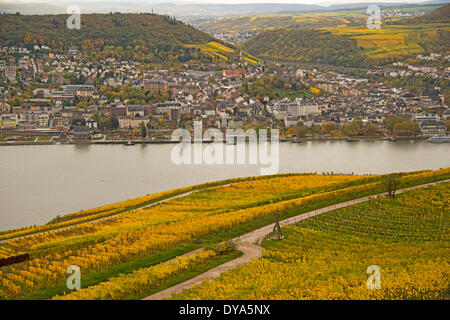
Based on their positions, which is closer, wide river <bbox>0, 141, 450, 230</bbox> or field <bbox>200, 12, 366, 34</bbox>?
wide river <bbox>0, 141, 450, 230</bbox>

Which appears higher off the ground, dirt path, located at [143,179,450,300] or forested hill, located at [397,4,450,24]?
forested hill, located at [397,4,450,24]

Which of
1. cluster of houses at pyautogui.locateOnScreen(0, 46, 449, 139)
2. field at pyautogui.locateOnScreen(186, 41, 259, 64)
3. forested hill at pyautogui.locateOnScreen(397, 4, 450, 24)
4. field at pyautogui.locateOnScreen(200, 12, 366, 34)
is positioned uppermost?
field at pyautogui.locateOnScreen(200, 12, 366, 34)

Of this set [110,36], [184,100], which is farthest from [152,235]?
[110,36]

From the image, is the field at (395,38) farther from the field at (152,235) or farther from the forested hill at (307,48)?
the field at (152,235)

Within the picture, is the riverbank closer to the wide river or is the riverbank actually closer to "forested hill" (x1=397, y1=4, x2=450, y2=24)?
the wide river

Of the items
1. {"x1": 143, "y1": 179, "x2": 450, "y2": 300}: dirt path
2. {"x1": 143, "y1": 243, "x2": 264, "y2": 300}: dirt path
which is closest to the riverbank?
{"x1": 143, "y1": 179, "x2": 450, "y2": 300}: dirt path

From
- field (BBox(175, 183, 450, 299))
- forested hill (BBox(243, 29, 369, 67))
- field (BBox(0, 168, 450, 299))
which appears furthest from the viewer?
forested hill (BBox(243, 29, 369, 67))

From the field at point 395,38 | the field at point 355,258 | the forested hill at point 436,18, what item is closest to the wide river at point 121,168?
the field at point 355,258

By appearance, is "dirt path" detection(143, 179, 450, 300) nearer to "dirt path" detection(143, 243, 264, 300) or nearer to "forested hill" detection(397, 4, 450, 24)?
"dirt path" detection(143, 243, 264, 300)

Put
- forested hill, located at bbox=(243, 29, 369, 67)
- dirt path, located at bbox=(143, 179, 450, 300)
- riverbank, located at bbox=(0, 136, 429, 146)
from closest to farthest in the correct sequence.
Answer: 1. dirt path, located at bbox=(143, 179, 450, 300)
2. riverbank, located at bbox=(0, 136, 429, 146)
3. forested hill, located at bbox=(243, 29, 369, 67)
